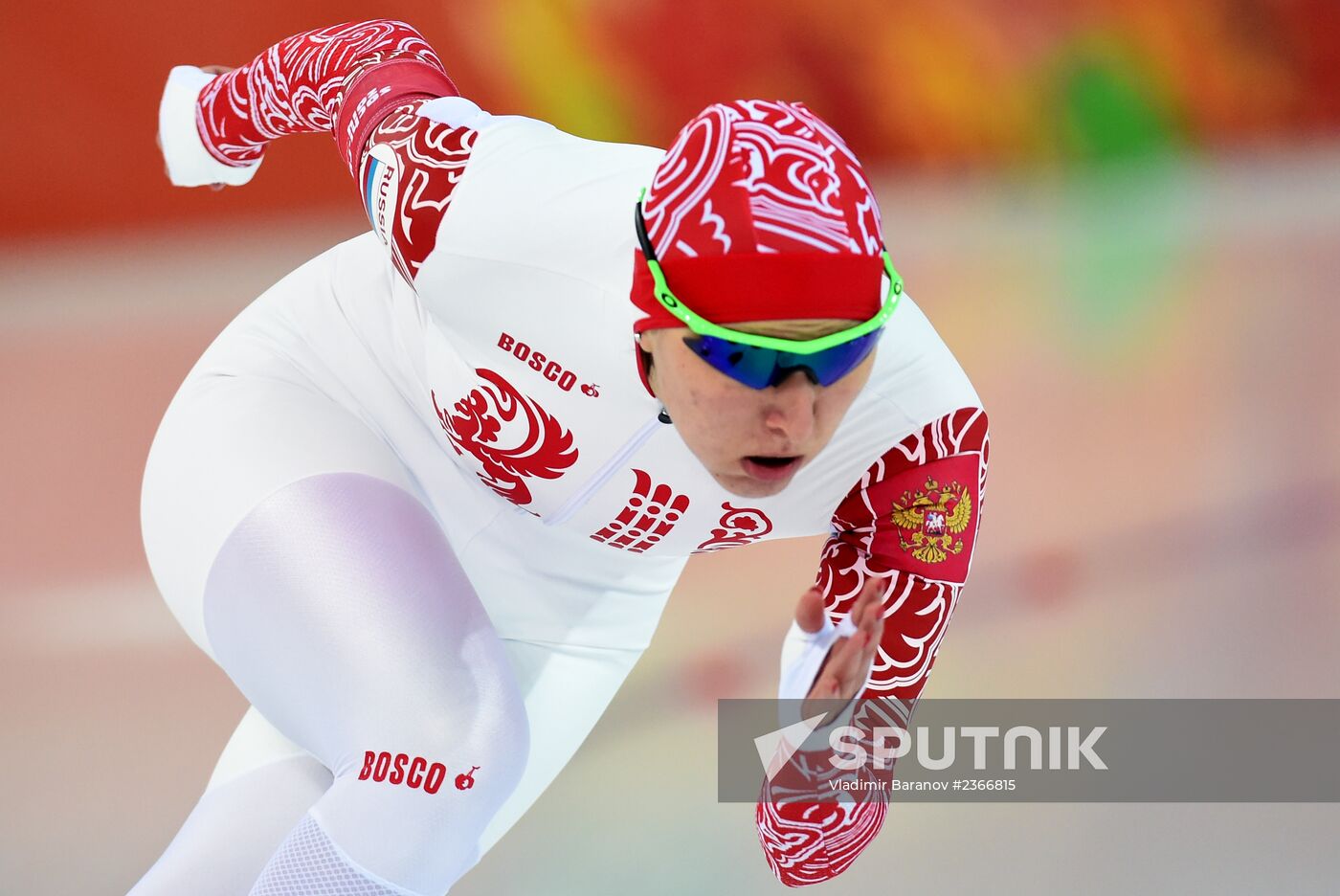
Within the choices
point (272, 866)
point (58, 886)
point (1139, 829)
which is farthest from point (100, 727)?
point (1139, 829)

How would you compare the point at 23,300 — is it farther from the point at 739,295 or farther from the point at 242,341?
the point at 739,295

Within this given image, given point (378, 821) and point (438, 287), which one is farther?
point (438, 287)

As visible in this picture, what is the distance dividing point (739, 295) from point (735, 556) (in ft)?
5.66

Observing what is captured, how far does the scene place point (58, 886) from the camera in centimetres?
204

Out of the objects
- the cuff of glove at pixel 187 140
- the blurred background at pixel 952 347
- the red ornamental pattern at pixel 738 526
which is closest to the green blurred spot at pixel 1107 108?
the blurred background at pixel 952 347

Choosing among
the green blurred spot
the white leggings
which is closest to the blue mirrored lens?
the white leggings

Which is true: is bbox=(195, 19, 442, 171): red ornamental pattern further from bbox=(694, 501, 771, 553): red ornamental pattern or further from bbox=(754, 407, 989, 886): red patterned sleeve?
bbox=(754, 407, 989, 886): red patterned sleeve

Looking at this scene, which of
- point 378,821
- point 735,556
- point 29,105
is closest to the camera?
point 378,821

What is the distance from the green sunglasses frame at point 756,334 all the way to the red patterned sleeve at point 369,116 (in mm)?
347

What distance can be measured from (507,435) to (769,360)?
0.44 meters

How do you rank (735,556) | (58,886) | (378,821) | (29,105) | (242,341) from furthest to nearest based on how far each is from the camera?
1. (29,105)
2. (735,556)
3. (58,886)
4. (242,341)
5. (378,821)

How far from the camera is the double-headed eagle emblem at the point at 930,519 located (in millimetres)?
1374

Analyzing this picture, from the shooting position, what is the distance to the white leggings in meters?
1.31

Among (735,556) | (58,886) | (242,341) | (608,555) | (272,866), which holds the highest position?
(735,556)
